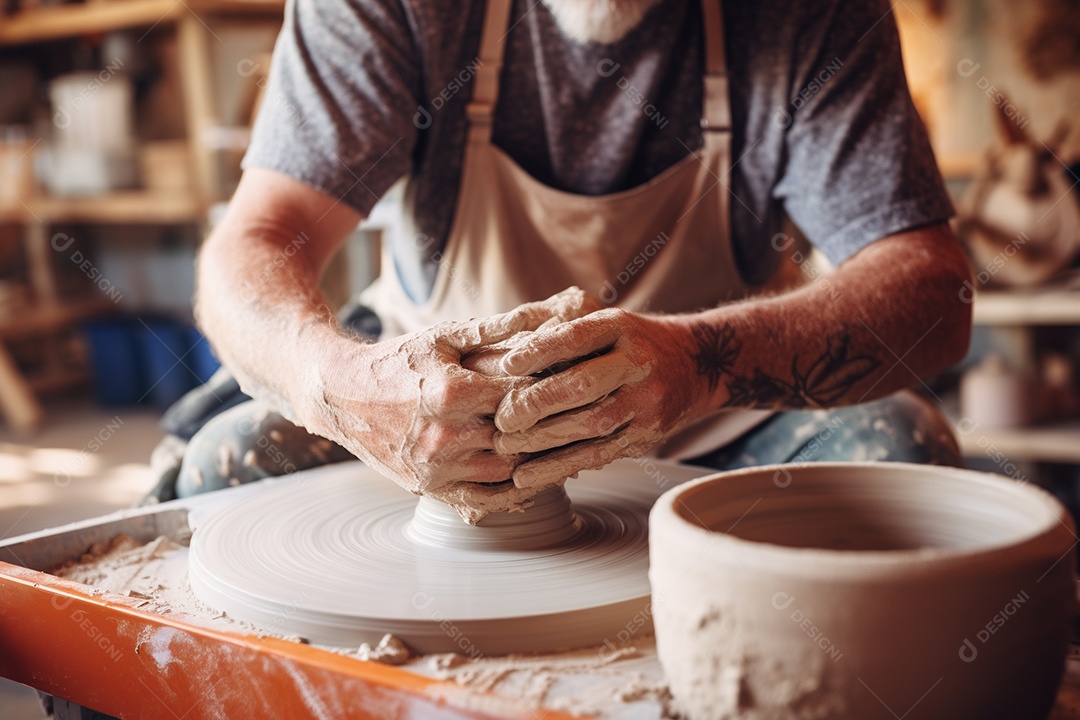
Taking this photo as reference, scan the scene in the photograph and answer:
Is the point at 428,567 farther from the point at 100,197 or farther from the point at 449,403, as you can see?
the point at 100,197

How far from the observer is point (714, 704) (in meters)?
0.65

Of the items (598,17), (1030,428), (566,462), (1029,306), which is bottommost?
(1030,428)

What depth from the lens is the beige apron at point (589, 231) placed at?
5.09 feet

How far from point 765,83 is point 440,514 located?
880 mm

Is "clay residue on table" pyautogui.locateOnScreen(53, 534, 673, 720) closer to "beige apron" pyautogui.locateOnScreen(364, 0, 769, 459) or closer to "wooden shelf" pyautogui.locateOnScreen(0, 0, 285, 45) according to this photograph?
"beige apron" pyautogui.locateOnScreen(364, 0, 769, 459)

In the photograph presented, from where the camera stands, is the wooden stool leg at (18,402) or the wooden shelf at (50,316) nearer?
the wooden stool leg at (18,402)

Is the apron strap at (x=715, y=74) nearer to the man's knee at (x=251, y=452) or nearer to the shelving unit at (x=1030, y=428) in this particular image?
the man's knee at (x=251, y=452)

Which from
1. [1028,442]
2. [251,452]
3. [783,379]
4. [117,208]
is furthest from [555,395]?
[117,208]

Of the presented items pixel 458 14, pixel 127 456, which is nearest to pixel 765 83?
pixel 458 14

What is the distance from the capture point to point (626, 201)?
1.56 m

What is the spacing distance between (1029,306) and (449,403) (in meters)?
2.48

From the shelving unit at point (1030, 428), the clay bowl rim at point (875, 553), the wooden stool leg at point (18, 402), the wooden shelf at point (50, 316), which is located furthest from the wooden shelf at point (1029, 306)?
the wooden shelf at point (50, 316)

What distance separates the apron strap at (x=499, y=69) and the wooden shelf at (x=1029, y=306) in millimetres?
1679

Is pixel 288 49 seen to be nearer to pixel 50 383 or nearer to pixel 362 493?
pixel 362 493
